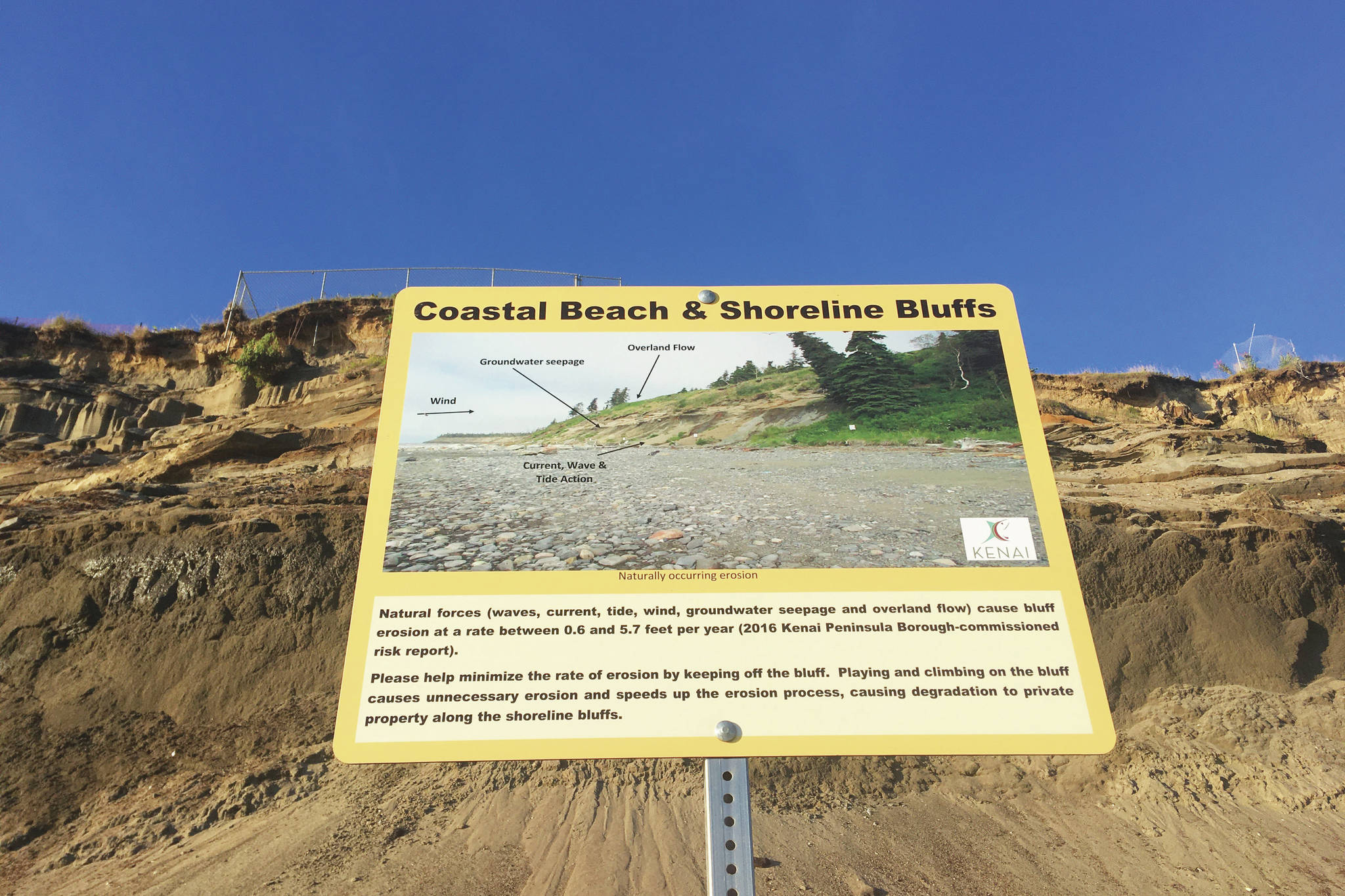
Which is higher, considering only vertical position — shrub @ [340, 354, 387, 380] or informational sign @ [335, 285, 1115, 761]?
shrub @ [340, 354, 387, 380]

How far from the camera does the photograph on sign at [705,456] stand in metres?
2.92

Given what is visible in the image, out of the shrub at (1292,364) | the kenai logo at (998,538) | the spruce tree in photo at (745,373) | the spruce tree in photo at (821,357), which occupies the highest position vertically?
the shrub at (1292,364)

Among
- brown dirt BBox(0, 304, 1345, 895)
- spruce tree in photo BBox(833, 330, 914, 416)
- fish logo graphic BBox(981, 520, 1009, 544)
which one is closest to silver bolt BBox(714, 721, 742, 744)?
fish logo graphic BBox(981, 520, 1009, 544)

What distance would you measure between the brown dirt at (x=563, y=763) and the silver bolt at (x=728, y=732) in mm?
3249

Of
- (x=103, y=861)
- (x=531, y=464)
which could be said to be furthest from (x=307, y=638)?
(x=531, y=464)

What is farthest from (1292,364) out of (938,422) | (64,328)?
(64,328)

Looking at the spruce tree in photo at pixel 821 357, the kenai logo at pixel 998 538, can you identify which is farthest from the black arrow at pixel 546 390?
the kenai logo at pixel 998 538

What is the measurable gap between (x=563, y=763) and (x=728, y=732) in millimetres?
4674

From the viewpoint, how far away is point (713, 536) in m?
3.01

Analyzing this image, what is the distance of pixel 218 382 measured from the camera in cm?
1708

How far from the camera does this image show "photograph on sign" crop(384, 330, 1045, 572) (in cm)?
292

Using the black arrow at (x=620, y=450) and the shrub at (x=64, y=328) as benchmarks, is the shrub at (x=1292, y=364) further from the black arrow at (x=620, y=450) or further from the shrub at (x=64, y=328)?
the shrub at (x=64, y=328)

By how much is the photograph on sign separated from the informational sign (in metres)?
0.01

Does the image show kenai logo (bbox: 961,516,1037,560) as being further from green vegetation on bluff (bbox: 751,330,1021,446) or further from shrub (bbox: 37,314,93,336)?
shrub (bbox: 37,314,93,336)
